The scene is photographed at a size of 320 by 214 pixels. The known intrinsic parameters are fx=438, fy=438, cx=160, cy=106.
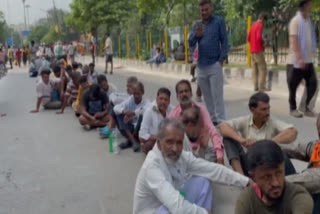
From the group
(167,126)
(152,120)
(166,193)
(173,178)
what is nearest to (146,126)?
(152,120)

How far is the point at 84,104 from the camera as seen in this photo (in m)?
7.91

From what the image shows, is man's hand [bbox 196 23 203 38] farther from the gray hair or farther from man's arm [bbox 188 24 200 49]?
the gray hair

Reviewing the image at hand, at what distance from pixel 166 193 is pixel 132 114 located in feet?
10.6

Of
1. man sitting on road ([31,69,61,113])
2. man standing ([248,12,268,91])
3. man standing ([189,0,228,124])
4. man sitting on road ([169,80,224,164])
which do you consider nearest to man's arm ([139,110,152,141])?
man sitting on road ([169,80,224,164])

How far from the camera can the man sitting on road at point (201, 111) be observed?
4535 mm

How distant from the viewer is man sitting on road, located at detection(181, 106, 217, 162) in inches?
178

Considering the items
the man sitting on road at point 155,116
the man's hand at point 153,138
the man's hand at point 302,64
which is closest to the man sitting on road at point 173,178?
the man's hand at point 153,138

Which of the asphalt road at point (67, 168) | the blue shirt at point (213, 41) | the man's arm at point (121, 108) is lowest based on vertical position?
the asphalt road at point (67, 168)

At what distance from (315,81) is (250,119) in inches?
143

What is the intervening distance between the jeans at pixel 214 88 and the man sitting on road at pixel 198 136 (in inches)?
87.8

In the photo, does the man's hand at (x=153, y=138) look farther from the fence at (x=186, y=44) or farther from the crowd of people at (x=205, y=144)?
the fence at (x=186, y=44)

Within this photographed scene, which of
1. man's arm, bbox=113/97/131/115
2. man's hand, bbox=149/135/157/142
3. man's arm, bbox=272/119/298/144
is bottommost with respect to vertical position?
man's hand, bbox=149/135/157/142

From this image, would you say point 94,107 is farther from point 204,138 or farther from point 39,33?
point 39,33

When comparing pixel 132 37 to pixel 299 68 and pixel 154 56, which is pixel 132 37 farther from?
pixel 299 68
